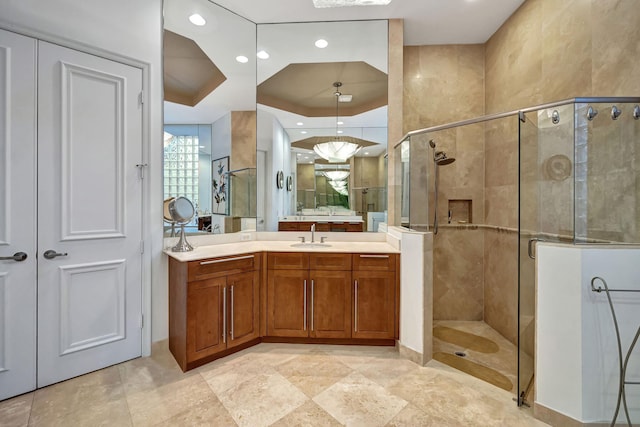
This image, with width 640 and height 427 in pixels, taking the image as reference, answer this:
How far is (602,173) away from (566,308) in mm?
848

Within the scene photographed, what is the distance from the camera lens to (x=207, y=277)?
7.42ft

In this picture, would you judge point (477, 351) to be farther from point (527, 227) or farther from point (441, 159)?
point (441, 159)

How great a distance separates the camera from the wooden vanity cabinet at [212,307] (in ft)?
7.15

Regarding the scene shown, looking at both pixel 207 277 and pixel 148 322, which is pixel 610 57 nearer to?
pixel 207 277

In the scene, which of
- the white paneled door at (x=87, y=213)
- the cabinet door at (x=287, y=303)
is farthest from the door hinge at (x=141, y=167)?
the cabinet door at (x=287, y=303)

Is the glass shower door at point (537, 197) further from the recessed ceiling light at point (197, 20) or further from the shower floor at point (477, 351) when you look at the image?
the recessed ceiling light at point (197, 20)

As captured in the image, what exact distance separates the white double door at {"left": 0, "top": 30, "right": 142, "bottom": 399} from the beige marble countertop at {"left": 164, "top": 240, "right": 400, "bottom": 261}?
52cm

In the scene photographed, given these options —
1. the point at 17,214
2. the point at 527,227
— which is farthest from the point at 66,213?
the point at 527,227

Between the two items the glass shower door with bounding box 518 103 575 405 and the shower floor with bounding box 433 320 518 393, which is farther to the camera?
the shower floor with bounding box 433 320 518 393

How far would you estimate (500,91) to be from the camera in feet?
10.00

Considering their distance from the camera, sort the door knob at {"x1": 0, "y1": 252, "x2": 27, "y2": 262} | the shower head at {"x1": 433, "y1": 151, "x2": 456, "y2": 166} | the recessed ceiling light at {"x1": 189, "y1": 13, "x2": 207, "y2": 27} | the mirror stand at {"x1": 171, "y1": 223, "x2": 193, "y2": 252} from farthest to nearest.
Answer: the shower head at {"x1": 433, "y1": 151, "x2": 456, "y2": 166} → the recessed ceiling light at {"x1": 189, "y1": 13, "x2": 207, "y2": 27} → the mirror stand at {"x1": 171, "y1": 223, "x2": 193, "y2": 252} → the door knob at {"x1": 0, "y1": 252, "x2": 27, "y2": 262}

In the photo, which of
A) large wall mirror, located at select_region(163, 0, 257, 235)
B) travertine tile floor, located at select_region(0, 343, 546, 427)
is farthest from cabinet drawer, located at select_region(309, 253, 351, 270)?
large wall mirror, located at select_region(163, 0, 257, 235)

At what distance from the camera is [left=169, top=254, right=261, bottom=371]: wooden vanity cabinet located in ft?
7.15

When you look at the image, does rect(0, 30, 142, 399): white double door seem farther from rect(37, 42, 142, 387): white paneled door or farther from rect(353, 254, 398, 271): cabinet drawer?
rect(353, 254, 398, 271): cabinet drawer
